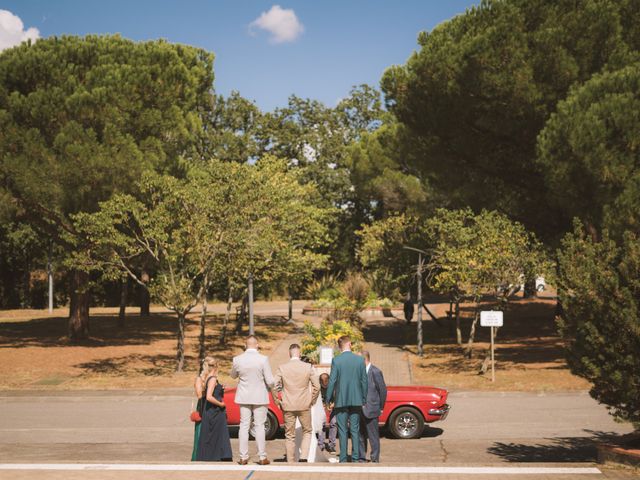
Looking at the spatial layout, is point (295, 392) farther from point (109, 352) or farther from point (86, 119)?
point (86, 119)

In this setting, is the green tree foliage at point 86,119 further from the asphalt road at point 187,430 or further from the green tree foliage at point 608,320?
the green tree foliage at point 608,320

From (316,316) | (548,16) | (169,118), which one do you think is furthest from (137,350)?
(548,16)

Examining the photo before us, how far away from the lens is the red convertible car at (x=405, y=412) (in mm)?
13555

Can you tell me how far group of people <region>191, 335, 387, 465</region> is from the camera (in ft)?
32.1

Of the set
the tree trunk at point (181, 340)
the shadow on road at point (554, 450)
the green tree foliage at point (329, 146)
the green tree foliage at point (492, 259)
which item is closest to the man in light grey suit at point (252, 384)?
the shadow on road at point (554, 450)

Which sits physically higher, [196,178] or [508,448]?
[196,178]

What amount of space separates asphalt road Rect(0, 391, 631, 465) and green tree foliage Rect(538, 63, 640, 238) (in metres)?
6.22

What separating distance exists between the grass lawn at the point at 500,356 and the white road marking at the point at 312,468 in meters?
11.0

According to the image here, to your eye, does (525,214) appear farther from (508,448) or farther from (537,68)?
(508,448)

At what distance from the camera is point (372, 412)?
10453mm

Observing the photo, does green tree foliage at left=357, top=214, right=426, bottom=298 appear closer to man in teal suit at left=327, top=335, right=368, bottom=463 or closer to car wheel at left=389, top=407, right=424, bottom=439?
car wheel at left=389, top=407, right=424, bottom=439

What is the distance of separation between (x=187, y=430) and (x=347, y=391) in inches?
232

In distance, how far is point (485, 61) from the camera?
997 inches

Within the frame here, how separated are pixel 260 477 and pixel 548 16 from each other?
21333mm
